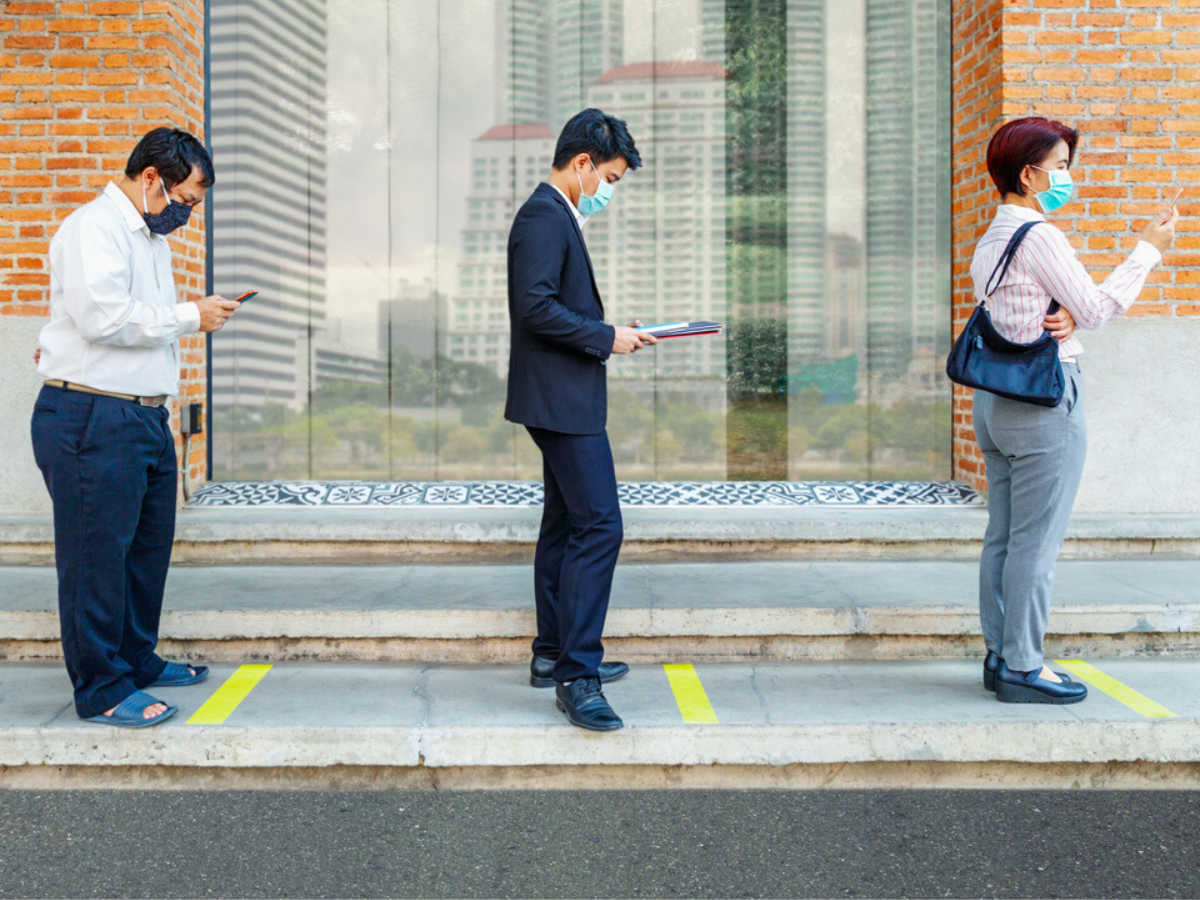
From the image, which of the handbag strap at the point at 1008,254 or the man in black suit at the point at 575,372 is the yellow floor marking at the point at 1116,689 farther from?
the man in black suit at the point at 575,372

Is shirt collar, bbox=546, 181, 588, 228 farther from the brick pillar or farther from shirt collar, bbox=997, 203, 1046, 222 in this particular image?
the brick pillar

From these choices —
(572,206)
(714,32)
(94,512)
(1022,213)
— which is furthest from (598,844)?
(714,32)

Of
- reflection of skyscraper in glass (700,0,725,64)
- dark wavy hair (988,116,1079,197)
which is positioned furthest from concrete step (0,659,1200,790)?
reflection of skyscraper in glass (700,0,725,64)

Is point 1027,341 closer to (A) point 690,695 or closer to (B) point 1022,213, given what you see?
(B) point 1022,213

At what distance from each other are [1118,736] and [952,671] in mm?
811

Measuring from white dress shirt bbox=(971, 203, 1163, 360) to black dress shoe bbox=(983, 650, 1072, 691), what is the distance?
1.14m

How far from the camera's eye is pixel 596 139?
3.46 meters

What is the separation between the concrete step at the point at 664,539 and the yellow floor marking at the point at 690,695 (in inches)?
53.9

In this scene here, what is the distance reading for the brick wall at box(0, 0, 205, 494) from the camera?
219 inches

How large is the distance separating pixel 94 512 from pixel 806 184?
474cm

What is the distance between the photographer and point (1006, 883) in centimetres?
267

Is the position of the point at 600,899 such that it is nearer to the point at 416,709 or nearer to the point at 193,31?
the point at 416,709

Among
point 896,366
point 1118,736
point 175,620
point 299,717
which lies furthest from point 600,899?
point 896,366

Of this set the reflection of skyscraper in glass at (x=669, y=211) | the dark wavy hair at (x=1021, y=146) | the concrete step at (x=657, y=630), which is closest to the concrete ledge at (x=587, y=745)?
the concrete step at (x=657, y=630)
